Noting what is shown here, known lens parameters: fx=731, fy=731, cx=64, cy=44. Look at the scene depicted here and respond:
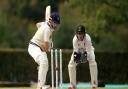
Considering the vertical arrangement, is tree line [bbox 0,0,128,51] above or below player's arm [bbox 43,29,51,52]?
above

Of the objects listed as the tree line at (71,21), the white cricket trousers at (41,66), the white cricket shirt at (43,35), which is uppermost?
the tree line at (71,21)

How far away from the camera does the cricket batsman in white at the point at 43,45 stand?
750 inches

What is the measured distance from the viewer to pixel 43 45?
1952 cm

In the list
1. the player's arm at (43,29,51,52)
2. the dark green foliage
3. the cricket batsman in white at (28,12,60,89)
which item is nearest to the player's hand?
the cricket batsman in white at (28,12,60,89)

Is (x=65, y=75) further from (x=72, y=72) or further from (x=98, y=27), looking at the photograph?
(x=72, y=72)

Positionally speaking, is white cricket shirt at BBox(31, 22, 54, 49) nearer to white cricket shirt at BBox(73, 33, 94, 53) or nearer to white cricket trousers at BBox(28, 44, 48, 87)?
white cricket trousers at BBox(28, 44, 48, 87)

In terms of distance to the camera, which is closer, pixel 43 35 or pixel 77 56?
pixel 43 35

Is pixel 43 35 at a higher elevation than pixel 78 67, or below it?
higher

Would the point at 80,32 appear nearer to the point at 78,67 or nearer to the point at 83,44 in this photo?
the point at 83,44

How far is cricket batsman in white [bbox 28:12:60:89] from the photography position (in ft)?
62.5

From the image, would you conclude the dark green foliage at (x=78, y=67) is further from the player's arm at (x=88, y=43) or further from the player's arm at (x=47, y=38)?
the player's arm at (x=47, y=38)

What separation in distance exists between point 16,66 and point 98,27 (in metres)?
5.76

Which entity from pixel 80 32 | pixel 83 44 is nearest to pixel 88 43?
pixel 83 44

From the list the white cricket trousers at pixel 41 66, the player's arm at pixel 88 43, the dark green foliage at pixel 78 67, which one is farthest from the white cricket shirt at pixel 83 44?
the dark green foliage at pixel 78 67
